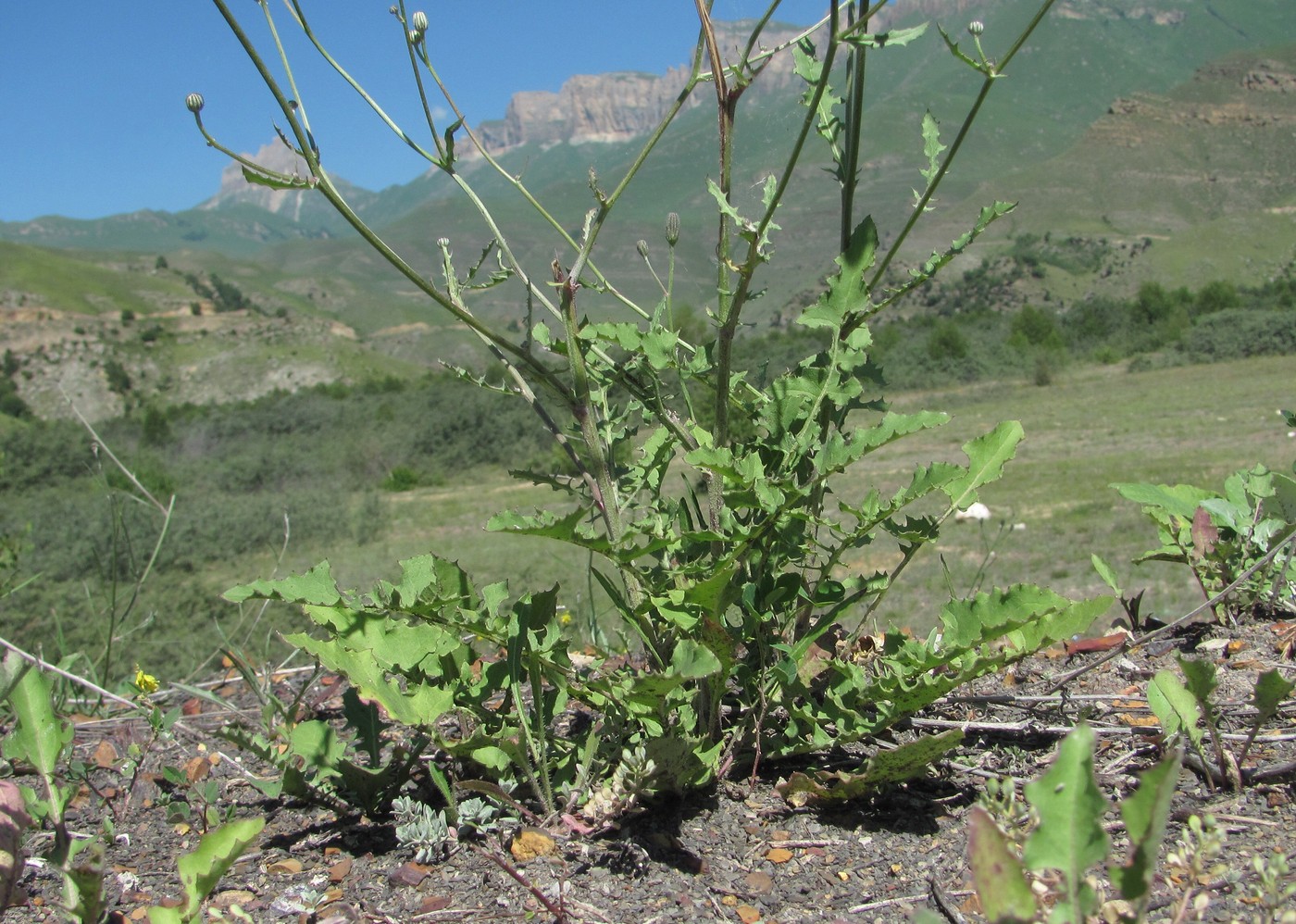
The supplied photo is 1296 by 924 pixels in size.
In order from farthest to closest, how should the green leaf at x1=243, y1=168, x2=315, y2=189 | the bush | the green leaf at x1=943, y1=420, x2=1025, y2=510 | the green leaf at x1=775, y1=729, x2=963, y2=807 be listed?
the bush < the green leaf at x1=943, y1=420, x2=1025, y2=510 < the green leaf at x1=775, y1=729, x2=963, y2=807 < the green leaf at x1=243, y1=168, x2=315, y2=189

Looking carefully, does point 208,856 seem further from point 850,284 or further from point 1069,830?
point 850,284

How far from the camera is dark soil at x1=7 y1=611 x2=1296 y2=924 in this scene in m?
1.29

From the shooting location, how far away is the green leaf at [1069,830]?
760 mm

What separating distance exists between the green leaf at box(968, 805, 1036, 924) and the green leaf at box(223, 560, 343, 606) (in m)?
0.99

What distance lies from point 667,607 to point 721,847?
15.6 inches

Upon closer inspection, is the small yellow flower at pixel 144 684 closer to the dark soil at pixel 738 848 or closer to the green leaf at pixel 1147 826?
the dark soil at pixel 738 848

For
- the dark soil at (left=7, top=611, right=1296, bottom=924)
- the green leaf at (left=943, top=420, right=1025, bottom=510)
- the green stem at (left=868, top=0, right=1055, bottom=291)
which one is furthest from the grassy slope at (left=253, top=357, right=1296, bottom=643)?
the green stem at (left=868, top=0, right=1055, bottom=291)

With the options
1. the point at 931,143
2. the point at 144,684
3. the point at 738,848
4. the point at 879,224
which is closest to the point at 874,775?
the point at 738,848

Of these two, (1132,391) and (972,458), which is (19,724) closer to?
(972,458)

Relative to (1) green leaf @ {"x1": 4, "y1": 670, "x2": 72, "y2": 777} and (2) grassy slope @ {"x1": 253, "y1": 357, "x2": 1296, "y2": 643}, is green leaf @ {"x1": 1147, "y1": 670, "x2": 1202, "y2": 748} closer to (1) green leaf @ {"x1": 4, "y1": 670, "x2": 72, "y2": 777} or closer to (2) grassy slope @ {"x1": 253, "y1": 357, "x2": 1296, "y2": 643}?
(2) grassy slope @ {"x1": 253, "y1": 357, "x2": 1296, "y2": 643}

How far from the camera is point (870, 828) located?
151 centimetres

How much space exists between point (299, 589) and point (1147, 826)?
1.14m

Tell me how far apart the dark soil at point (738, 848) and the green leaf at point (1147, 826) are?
42 centimetres

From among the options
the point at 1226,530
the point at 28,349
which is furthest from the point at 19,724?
the point at 28,349
